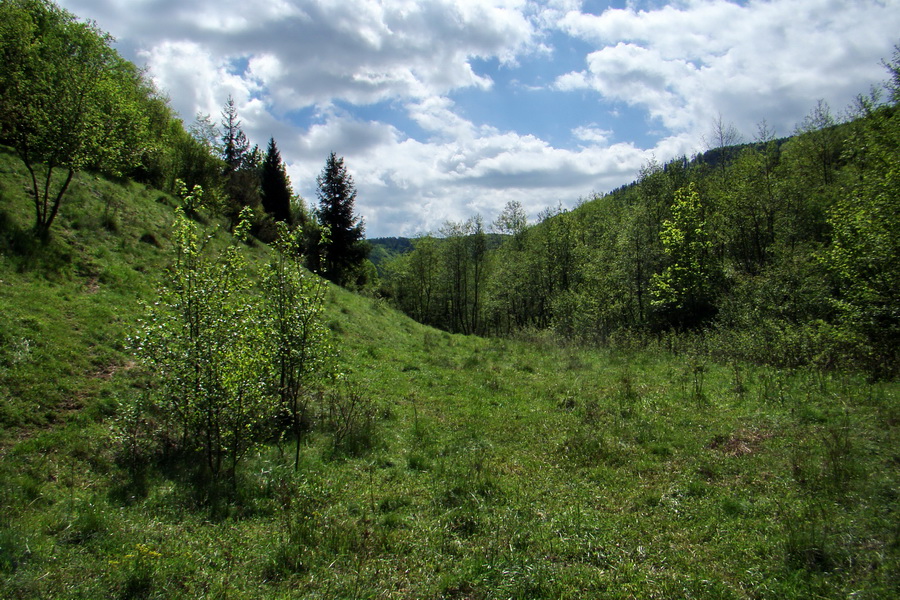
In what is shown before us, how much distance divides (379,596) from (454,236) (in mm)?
53616

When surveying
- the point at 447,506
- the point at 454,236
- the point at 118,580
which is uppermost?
the point at 454,236

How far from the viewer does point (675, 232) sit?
26969mm

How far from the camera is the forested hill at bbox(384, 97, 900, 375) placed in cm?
1300

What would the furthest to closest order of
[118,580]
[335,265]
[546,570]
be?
[335,265] → [546,570] → [118,580]

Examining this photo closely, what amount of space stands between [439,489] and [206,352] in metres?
4.78

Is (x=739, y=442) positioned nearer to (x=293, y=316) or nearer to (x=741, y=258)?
(x=293, y=316)

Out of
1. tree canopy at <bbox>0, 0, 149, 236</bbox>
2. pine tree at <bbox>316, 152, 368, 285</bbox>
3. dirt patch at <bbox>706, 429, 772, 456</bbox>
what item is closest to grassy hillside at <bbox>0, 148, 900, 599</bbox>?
dirt patch at <bbox>706, 429, 772, 456</bbox>

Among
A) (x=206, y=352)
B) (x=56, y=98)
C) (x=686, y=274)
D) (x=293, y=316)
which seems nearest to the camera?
(x=206, y=352)

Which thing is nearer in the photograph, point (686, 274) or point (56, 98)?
point (56, 98)

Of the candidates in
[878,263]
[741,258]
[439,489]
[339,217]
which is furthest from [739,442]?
[339,217]

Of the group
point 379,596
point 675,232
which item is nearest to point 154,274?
point 379,596

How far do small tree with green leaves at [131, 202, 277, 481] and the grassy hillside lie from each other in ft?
2.95

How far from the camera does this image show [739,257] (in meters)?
33.3

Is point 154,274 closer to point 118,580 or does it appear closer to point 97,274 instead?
point 97,274
